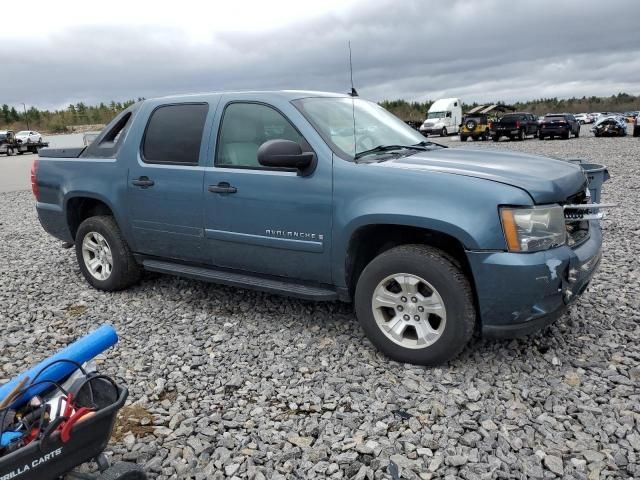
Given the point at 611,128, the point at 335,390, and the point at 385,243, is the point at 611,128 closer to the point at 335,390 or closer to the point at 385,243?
the point at 385,243

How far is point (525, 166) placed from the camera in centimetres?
355

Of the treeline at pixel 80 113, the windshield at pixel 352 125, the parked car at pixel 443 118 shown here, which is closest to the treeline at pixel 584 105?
the treeline at pixel 80 113

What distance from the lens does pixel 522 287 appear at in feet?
10.0

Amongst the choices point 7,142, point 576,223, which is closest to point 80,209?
point 576,223

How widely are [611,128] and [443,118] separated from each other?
13.4m

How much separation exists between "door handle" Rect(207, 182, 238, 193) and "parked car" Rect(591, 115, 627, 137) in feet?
101

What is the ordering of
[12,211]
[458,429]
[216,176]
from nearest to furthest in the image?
[458,429] → [216,176] → [12,211]

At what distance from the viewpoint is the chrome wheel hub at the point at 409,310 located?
132 inches

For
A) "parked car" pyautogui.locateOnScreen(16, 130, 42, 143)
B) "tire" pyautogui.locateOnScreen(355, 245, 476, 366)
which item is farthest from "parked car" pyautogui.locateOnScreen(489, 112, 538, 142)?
Answer: "parked car" pyautogui.locateOnScreen(16, 130, 42, 143)

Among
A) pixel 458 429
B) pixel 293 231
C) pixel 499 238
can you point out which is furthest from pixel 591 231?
pixel 293 231

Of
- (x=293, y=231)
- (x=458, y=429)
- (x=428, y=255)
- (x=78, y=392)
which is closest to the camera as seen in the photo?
(x=78, y=392)

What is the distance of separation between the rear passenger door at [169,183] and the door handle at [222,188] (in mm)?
146

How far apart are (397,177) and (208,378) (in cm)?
178

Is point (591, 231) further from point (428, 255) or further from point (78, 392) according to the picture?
point (78, 392)
